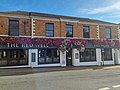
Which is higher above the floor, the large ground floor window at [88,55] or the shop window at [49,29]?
the shop window at [49,29]

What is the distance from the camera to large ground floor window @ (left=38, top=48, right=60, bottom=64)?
78.3 feet

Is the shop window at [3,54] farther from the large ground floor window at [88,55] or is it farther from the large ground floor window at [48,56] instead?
the large ground floor window at [88,55]

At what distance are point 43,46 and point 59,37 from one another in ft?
9.30

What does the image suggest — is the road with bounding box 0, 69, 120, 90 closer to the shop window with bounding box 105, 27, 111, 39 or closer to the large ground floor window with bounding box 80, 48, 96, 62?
the large ground floor window with bounding box 80, 48, 96, 62

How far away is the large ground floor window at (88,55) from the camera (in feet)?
87.6

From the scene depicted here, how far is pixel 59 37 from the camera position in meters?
24.8

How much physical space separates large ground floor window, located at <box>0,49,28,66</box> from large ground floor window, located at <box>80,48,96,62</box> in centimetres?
865

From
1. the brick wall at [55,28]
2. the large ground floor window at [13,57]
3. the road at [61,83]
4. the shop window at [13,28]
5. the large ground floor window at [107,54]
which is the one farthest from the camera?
the large ground floor window at [107,54]

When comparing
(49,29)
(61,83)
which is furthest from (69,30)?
(61,83)

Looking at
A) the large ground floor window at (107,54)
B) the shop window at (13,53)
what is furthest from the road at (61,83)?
the large ground floor window at (107,54)

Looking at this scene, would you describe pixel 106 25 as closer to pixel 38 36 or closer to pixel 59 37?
pixel 59 37

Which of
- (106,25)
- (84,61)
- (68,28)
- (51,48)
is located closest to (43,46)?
(51,48)

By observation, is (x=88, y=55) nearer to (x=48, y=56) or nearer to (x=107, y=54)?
(x=107, y=54)

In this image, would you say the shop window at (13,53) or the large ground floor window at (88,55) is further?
the large ground floor window at (88,55)
